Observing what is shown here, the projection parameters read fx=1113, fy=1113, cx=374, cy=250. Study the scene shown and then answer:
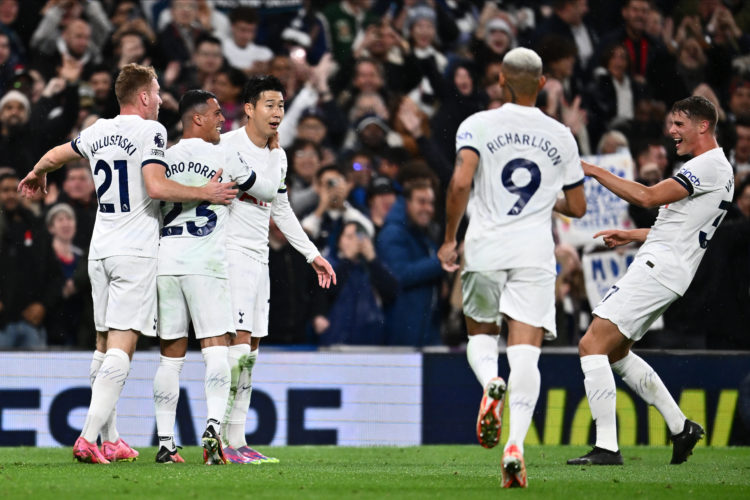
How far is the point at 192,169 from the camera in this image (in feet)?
24.2

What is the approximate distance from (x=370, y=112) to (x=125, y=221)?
19.3ft

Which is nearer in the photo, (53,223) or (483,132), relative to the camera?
(483,132)

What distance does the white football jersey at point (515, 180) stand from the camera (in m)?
5.96

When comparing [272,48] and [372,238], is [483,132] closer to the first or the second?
[372,238]

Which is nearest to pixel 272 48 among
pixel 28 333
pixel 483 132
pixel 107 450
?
pixel 28 333

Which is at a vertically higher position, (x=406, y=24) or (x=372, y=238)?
(x=406, y=24)

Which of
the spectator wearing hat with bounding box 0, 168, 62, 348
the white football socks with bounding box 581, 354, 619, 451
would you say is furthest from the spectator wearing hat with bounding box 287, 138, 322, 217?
the white football socks with bounding box 581, 354, 619, 451

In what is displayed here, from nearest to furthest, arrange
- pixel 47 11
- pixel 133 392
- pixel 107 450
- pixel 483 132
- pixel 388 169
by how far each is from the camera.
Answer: pixel 483 132
pixel 107 450
pixel 133 392
pixel 388 169
pixel 47 11

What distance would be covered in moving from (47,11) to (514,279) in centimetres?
928

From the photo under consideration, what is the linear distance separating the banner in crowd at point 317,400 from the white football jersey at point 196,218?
11.7ft

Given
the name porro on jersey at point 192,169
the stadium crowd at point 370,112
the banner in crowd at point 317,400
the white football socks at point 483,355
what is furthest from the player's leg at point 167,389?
the stadium crowd at point 370,112

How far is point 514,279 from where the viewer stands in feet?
19.6

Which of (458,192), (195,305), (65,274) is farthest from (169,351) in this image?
(65,274)

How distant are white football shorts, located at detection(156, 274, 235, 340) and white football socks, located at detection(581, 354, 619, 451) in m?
2.54
